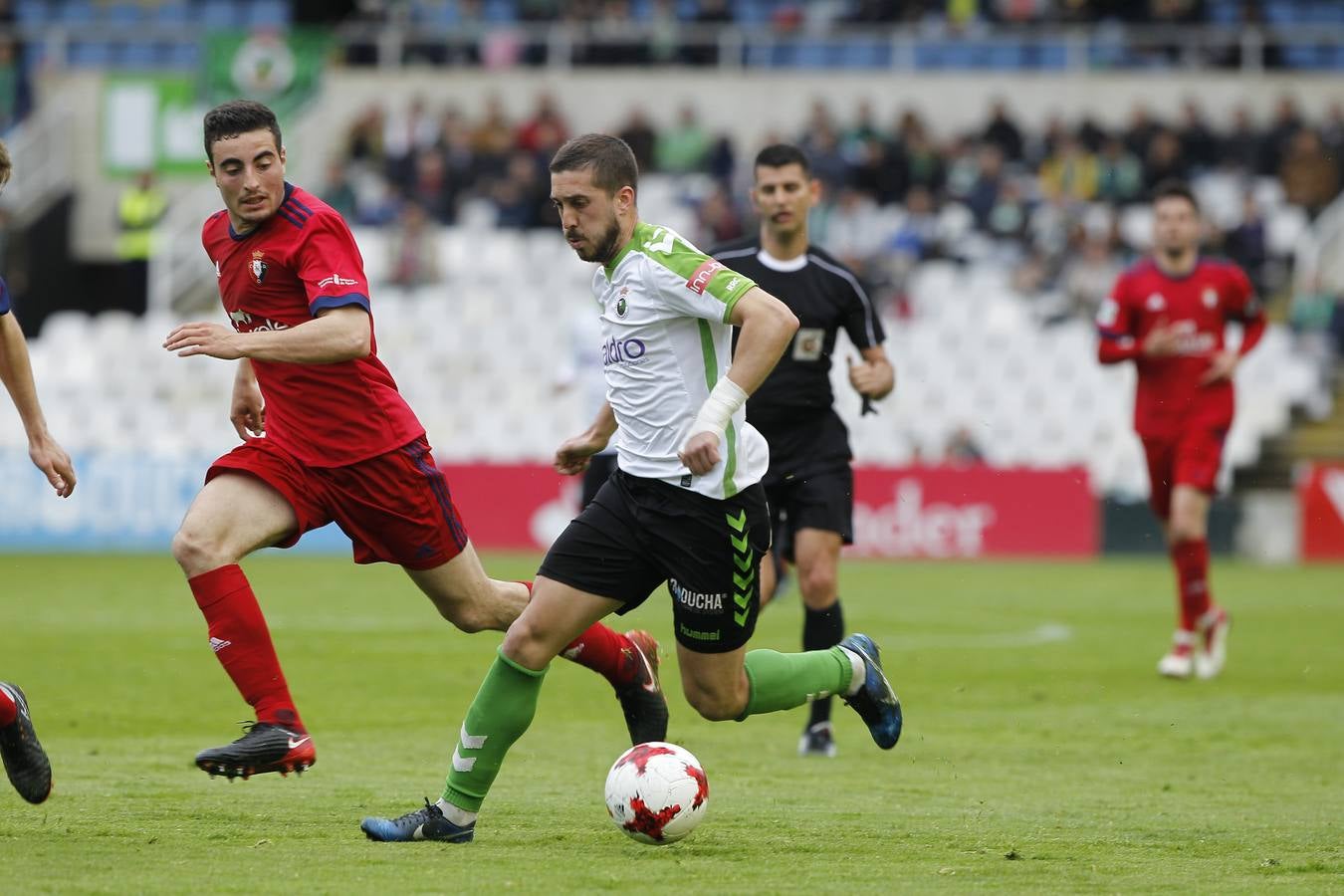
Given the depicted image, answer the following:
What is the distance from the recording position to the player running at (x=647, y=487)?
6043 mm

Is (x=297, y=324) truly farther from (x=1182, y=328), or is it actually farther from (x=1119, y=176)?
(x=1119, y=176)

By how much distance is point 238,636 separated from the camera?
6.33 m

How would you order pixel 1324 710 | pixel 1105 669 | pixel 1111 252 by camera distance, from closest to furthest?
1. pixel 1324 710
2. pixel 1105 669
3. pixel 1111 252

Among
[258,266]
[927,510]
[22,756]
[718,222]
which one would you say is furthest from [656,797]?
[718,222]

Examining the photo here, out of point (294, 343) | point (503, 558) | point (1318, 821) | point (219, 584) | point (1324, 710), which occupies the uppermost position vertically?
point (294, 343)

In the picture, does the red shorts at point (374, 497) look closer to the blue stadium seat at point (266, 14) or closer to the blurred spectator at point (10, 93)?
the blurred spectator at point (10, 93)

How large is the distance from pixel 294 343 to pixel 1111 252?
18.9 m

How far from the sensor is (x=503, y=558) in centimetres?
2023

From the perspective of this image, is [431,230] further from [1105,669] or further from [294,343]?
[294,343]

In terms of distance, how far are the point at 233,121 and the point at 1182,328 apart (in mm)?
7238

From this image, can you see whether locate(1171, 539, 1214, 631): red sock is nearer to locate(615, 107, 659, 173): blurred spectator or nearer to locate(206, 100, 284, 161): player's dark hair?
locate(206, 100, 284, 161): player's dark hair

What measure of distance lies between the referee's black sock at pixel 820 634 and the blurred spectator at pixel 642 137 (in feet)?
56.7

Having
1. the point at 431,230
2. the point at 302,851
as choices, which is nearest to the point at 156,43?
the point at 431,230

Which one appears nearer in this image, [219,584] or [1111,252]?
[219,584]
